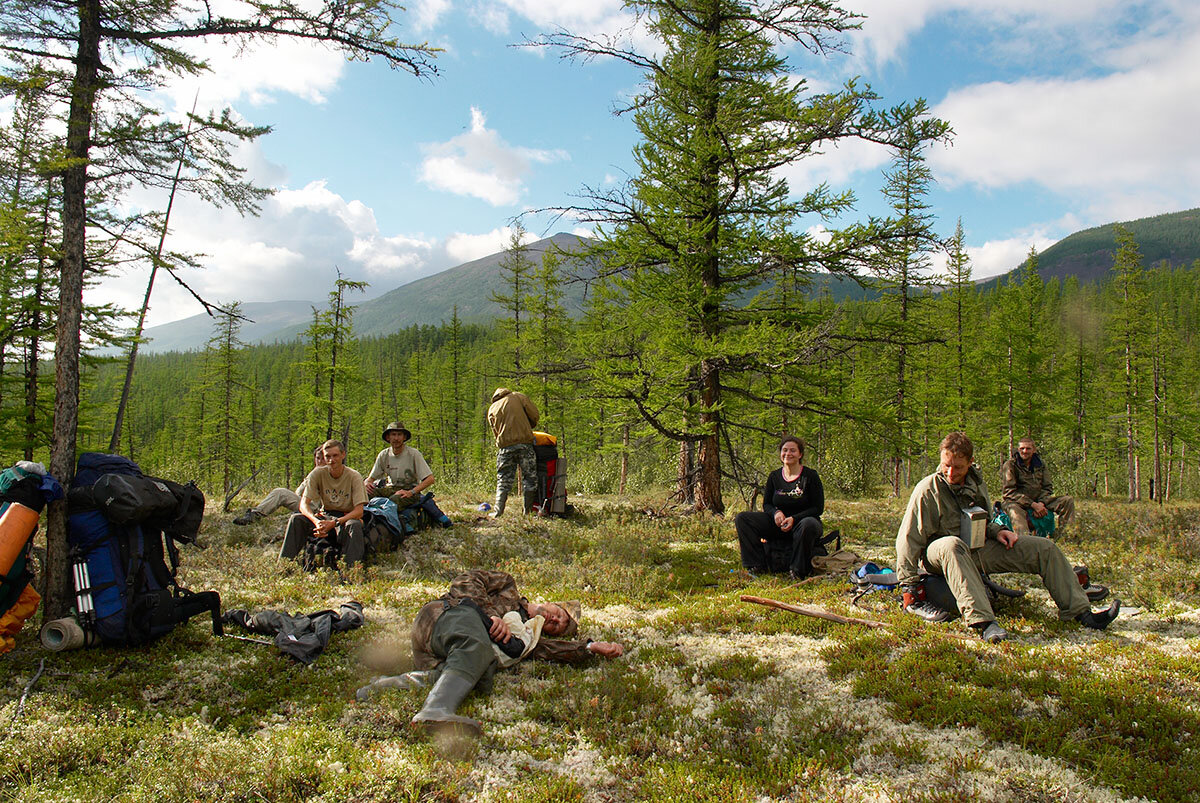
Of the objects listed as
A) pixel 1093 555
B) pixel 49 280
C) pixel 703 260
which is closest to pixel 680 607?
pixel 1093 555

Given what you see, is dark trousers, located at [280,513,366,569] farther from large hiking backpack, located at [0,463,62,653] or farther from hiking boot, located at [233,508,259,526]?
large hiking backpack, located at [0,463,62,653]

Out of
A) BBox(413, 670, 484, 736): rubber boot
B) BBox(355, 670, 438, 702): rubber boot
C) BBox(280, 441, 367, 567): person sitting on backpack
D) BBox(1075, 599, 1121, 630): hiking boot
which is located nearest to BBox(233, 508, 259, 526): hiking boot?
BBox(280, 441, 367, 567): person sitting on backpack

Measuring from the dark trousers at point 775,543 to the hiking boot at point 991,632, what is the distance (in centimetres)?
260

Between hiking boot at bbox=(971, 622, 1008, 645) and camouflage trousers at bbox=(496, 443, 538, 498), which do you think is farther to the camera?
camouflage trousers at bbox=(496, 443, 538, 498)

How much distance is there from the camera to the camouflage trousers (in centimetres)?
1212

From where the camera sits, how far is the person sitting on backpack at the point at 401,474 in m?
10.7

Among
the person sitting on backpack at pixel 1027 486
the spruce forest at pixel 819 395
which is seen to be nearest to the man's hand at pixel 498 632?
the spruce forest at pixel 819 395

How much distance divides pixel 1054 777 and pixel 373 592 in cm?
665

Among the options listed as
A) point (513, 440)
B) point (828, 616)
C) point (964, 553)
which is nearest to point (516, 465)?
point (513, 440)

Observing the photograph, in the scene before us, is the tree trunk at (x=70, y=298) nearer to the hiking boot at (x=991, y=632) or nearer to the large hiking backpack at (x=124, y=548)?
the large hiking backpack at (x=124, y=548)

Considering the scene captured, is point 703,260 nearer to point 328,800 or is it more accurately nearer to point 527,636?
point 527,636

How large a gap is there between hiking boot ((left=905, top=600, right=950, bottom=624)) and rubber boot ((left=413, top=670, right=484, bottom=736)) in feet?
14.9

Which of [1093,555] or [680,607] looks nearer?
[680,607]

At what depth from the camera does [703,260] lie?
12.3m
